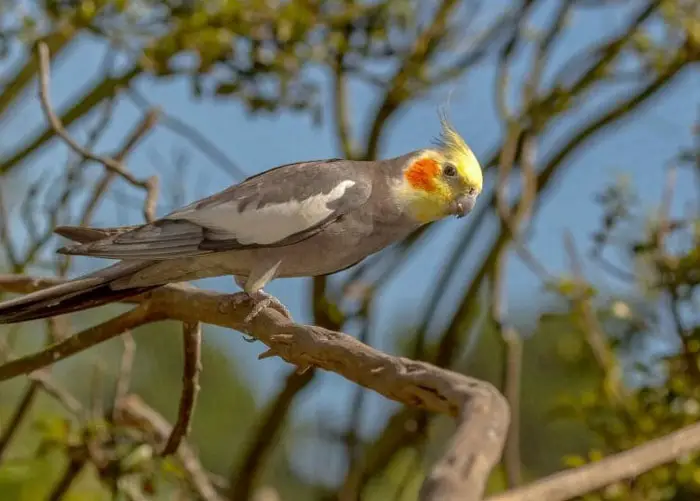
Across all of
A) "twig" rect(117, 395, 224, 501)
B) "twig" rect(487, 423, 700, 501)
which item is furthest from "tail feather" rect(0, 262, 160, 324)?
"twig" rect(487, 423, 700, 501)

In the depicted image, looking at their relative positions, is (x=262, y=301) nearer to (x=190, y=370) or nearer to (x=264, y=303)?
(x=264, y=303)

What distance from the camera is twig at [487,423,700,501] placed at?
1.55 feet

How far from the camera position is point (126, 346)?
132cm

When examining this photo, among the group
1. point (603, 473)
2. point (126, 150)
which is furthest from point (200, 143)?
A: point (603, 473)

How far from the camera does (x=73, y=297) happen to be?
88 cm

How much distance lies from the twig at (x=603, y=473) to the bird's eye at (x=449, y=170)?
424 mm

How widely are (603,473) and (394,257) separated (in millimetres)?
1201

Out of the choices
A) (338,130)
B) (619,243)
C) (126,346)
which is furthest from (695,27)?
(126,346)

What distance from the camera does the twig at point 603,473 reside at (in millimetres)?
473

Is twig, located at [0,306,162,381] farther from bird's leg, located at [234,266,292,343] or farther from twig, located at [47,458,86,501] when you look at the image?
twig, located at [47,458,86,501]

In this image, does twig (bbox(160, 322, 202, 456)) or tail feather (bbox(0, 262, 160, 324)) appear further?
twig (bbox(160, 322, 202, 456))

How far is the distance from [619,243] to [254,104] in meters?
0.64

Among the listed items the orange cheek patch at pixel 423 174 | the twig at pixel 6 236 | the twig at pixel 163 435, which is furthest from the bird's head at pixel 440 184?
the twig at pixel 6 236

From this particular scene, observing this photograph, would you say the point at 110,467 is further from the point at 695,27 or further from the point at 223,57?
the point at 695,27
